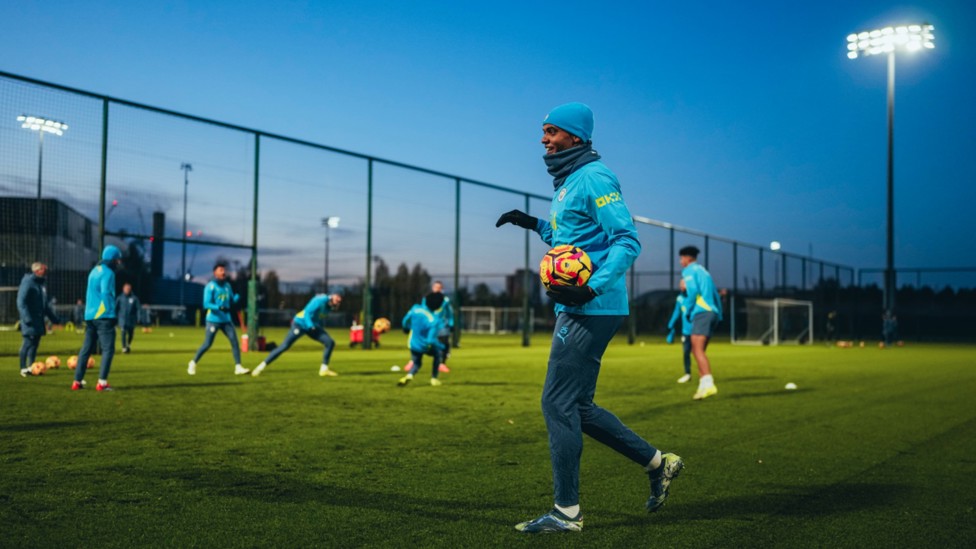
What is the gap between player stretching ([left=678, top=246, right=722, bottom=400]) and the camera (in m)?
11.3

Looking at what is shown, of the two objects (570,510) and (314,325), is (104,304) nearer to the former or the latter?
Answer: (314,325)

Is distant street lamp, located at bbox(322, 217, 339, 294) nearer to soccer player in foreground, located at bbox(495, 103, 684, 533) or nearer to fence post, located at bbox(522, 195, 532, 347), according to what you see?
fence post, located at bbox(522, 195, 532, 347)

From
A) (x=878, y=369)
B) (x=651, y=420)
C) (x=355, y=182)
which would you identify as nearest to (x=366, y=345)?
(x=355, y=182)

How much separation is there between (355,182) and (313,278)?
15551 millimetres

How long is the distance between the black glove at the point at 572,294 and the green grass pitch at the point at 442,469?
3.88ft

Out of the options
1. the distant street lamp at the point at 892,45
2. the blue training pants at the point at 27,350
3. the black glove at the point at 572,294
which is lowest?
the blue training pants at the point at 27,350

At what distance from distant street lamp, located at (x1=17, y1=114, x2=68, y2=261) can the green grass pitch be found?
6135 millimetres

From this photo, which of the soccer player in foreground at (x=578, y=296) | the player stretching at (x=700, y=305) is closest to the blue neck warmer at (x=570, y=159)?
Answer: the soccer player in foreground at (x=578, y=296)

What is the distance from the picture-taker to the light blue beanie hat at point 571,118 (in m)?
4.14

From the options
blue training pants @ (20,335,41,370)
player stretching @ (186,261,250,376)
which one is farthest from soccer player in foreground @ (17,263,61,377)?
player stretching @ (186,261,250,376)

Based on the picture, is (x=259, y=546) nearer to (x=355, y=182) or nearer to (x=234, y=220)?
(x=234, y=220)

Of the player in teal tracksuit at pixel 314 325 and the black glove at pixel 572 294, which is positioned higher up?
the black glove at pixel 572 294

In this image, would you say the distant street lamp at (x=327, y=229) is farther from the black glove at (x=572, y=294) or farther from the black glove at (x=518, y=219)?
the black glove at (x=572, y=294)

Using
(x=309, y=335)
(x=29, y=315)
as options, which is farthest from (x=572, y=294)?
(x=29, y=315)
